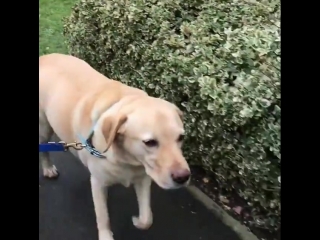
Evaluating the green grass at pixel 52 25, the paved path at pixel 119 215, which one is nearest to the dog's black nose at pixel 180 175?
the paved path at pixel 119 215

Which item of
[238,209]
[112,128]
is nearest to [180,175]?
[112,128]

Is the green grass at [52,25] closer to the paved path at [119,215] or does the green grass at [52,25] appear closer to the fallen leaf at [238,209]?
the paved path at [119,215]

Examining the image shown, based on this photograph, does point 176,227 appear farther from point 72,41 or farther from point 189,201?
point 72,41

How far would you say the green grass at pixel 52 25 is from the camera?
7.63 meters

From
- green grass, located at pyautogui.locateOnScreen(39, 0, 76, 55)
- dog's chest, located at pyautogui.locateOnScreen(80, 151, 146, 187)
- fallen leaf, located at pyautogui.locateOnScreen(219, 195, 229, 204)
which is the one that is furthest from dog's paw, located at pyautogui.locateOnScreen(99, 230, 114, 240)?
green grass, located at pyautogui.locateOnScreen(39, 0, 76, 55)

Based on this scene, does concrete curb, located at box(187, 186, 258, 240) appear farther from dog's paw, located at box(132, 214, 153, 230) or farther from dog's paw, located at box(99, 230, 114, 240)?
dog's paw, located at box(99, 230, 114, 240)

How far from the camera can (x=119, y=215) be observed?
4230 mm

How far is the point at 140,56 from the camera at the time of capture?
5059mm

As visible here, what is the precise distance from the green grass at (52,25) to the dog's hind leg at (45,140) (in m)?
3.06

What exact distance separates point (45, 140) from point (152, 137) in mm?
1706

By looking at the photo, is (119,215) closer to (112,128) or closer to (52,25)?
(112,128)

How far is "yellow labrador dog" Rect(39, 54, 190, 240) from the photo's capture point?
10.2 ft
